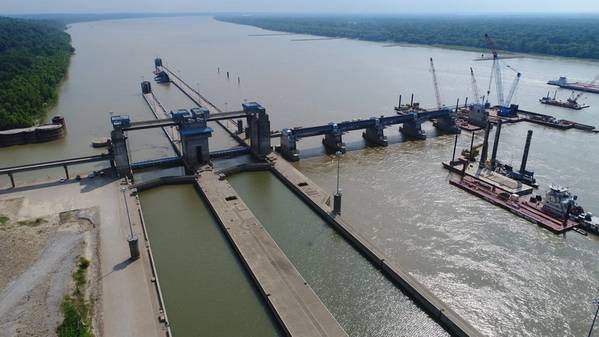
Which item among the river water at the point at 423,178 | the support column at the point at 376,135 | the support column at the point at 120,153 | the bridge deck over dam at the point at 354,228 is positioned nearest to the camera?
the bridge deck over dam at the point at 354,228

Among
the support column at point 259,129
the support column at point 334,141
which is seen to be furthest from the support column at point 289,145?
the support column at point 334,141

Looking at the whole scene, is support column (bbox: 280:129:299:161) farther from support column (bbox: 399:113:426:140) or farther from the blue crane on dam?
support column (bbox: 399:113:426:140)

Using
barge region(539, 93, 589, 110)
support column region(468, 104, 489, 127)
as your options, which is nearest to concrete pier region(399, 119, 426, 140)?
support column region(468, 104, 489, 127)

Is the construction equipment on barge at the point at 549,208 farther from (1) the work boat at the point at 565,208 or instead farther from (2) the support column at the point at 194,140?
(2) the support column at the point at 194,140

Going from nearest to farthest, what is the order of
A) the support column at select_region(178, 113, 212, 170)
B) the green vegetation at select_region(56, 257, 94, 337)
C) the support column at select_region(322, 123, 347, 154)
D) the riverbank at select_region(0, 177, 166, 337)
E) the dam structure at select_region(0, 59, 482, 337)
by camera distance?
1. the green vegetation at select_region(56, 257, 94, 337)
2. the riverbank at select_region(0, 177, 166, 337)
3. the dam structure at select_region(0, 59, 482, 337)
4. the support column at select_region(178, 113, 212, 170)
5. the support column at select_region(322, 123, 347, 154)

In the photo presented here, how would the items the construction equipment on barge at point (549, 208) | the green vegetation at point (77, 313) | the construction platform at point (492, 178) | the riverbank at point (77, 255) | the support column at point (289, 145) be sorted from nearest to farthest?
1. the green vegetation at point (77, 313)
2. the riverbank at point (77, 255)
3. the construction equipment on barge at point (549, 208)
4. the construction platform at point (492, 178)
5. the support column at point (289, 145)
